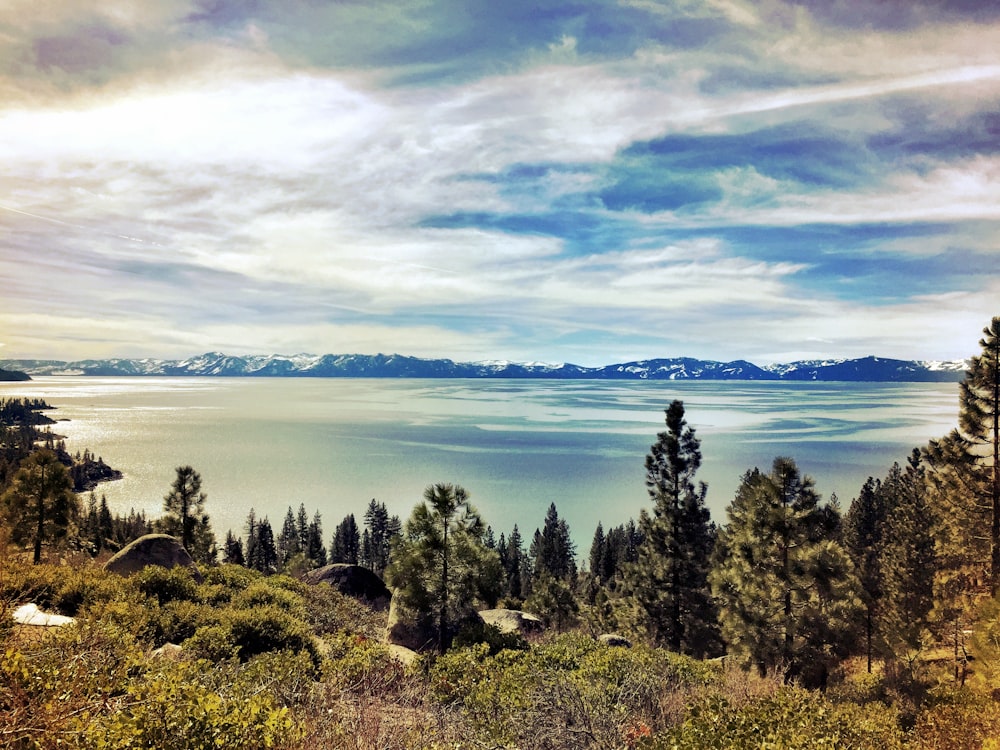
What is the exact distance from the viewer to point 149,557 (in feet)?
78.6

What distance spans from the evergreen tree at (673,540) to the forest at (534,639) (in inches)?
4.8

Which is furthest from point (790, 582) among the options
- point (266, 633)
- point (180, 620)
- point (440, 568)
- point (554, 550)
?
point (554, 550)

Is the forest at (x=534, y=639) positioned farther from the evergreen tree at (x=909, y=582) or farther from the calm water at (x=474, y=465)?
the calm water at (x=474, y=465)

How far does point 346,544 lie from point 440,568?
73883mm

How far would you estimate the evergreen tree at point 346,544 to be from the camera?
289ft

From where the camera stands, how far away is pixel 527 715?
1165 centimetres

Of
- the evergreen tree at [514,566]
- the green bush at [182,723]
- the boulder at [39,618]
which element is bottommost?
the evergreen tree at [514,566]

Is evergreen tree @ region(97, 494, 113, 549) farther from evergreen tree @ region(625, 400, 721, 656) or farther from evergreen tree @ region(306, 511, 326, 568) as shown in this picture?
evergreen tree @ region(625, 400, 721, 656)

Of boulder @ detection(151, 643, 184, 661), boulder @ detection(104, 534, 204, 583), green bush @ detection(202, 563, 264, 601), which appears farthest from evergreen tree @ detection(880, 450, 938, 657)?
boulder @ detection(104, 534, 204, 583)

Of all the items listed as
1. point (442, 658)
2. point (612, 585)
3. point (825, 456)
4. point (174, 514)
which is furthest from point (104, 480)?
point (825, 456)

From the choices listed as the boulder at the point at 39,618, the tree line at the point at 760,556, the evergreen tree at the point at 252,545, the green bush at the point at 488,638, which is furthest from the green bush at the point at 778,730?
the evergreen tree at the point at 252,545

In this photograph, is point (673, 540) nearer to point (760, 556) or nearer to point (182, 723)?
point (760, 556)

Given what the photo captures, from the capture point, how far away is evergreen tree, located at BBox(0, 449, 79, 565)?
29719 millimetres

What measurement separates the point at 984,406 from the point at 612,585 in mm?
63581
